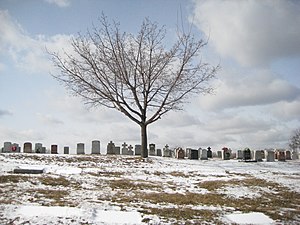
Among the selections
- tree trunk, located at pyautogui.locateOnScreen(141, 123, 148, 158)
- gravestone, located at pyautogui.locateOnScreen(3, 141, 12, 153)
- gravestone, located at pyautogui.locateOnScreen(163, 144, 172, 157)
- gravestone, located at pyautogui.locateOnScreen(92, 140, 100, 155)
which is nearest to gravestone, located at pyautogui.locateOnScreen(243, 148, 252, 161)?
gravestone, located at pyautogui.locateOnScreen(163, 144, 172, 157)

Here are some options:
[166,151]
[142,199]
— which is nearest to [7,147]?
[166,151]

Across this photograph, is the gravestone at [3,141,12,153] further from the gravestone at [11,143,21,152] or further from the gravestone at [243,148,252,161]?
the gravestone at [243,148,252,161]

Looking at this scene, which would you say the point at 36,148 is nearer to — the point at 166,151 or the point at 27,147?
the point at 27,147

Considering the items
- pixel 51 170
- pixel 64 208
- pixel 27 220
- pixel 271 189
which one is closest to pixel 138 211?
pixel 64 208

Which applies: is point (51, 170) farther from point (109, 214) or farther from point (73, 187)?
point (109, 214)

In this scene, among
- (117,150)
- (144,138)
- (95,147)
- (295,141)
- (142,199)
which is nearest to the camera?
(142,199)

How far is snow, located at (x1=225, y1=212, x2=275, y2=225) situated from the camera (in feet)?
21.8

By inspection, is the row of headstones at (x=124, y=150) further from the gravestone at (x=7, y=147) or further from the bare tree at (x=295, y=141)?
the bare tree at (x=295, y=141)

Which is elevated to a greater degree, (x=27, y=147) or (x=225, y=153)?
(x=27, y=147)

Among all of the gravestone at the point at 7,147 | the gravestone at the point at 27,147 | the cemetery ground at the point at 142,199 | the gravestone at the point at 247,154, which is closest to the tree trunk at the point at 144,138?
the cemetery ground at the point at 142,199

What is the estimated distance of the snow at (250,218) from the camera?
6646 millimetres

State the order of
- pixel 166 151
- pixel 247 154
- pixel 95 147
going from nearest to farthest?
pixel 95 147
pixel 247 154
pixel 166 151

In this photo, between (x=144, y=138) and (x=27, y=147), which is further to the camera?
(x=27, y=147)

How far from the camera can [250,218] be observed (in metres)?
6.91
